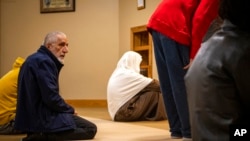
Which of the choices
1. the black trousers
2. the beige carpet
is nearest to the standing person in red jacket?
the beige carpet

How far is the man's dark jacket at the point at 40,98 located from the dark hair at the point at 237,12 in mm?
2316

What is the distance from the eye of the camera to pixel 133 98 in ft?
17.3

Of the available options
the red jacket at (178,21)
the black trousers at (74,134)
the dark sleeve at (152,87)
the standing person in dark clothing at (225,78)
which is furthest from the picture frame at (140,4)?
the standing person in dark clothing at (225,78)

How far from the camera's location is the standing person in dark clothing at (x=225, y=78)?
37.5 inches

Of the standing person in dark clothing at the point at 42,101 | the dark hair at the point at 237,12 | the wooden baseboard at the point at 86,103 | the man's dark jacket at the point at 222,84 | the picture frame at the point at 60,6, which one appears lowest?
the wooden baseboard at the point at 86,103

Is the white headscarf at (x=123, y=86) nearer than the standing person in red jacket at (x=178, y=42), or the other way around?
the standing person in red jacket at (x=178, y=42)

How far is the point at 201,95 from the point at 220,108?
0.18 ft

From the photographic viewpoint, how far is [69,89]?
809cm

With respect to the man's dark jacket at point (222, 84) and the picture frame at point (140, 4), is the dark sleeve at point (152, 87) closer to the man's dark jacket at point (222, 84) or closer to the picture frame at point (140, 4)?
the picture frame at point (140, 4)

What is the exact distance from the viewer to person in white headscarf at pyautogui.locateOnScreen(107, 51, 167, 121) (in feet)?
17.1

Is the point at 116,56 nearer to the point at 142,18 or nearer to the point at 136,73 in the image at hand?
the point at 142,18

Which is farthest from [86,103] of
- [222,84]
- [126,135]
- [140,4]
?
[222,84]

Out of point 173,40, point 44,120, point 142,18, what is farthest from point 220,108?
point 142,18

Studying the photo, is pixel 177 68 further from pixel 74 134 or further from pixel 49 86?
pixel 74 134
